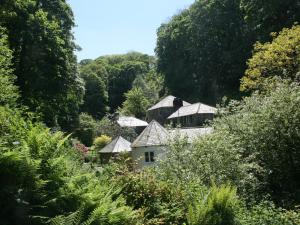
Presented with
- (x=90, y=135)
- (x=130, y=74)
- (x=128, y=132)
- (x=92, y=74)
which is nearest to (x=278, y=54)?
(x=128, y=132)

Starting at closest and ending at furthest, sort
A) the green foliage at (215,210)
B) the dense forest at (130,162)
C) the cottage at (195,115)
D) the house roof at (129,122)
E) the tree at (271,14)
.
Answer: the dense forest at (130,162) → the green foliage at (215,210) → the tree at (271,14) → the cottage at (195,115) → the house roof at (129,122)

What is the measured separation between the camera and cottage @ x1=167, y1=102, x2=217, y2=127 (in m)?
57.0

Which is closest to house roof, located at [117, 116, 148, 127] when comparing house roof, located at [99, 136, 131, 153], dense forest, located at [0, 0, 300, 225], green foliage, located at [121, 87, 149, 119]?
green foliage, located at [121, 87, 149, 119]

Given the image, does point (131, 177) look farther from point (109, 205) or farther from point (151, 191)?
point (109, 205)

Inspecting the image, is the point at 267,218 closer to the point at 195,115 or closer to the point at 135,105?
the point at 195,115

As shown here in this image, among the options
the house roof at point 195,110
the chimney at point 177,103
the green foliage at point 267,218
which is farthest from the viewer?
the chimney at point 177,103

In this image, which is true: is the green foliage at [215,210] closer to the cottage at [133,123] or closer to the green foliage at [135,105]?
the cottage at [133,123]

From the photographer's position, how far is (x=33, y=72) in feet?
94.7

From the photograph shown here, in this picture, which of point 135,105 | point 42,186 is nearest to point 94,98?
point 135,105

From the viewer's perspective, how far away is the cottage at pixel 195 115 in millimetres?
56969

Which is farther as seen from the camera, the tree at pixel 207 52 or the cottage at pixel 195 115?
the tree at pixel 207 52

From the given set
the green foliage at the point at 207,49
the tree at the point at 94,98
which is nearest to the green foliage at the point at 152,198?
the green foliage at the point at 207,49

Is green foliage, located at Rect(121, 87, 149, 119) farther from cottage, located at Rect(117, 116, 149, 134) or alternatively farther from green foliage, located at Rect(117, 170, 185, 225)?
green foliage, located at Rect(117, 170, 185, 225)

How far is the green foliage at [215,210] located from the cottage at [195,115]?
45464 millimetres
